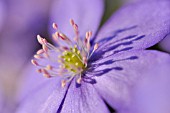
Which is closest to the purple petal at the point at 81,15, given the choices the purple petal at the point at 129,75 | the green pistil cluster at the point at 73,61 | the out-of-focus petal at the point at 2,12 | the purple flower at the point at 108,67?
the purple flower at the point at 108,67

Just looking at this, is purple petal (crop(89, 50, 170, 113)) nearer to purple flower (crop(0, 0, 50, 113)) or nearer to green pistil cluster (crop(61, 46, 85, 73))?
green pistil cluster (crop(61, 46, 85, 73))

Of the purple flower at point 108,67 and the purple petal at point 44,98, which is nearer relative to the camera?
the purple flower at point 108,67

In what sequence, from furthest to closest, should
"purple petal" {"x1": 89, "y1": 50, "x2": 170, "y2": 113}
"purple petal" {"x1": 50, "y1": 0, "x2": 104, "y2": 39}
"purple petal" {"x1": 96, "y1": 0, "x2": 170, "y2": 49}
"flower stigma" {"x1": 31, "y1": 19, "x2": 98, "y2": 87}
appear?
"purple petal" {"x1": 50, "y1": 0, "x2": 104, "y2": 39} < "flower stigma" {"x1": 31, "y1": 19, "x2": 98, "y2": 87} < "purple petal" {"x1": 96, "y1": 0, "x2": 170, "y2": 49} < "purple petal" {"x1": 89, "y1": 50, "x2": 170, "y2": 113}

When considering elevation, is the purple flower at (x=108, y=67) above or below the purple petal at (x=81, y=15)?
below

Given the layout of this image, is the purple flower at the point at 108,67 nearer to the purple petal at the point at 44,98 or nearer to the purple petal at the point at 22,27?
the purple petal at the point at 44,98

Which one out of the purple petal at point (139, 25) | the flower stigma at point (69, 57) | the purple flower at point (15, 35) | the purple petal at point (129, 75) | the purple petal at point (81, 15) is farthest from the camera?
the purple flower at point (15, 35)

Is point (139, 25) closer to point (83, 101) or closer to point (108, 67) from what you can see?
point (108, 67)

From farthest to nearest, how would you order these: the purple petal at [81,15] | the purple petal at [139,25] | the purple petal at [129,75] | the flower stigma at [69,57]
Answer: the purple petal at [81,15] → the flower stigma at [69,57] → the purple petal at [139,25] → the purple petal at [129,75]

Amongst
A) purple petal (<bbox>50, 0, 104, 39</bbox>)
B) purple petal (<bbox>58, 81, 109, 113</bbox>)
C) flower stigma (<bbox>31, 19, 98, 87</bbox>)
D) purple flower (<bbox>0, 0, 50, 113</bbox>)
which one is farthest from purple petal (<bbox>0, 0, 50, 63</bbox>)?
purple petal (<bbox>58, 81, 109, 113</bbox>)
